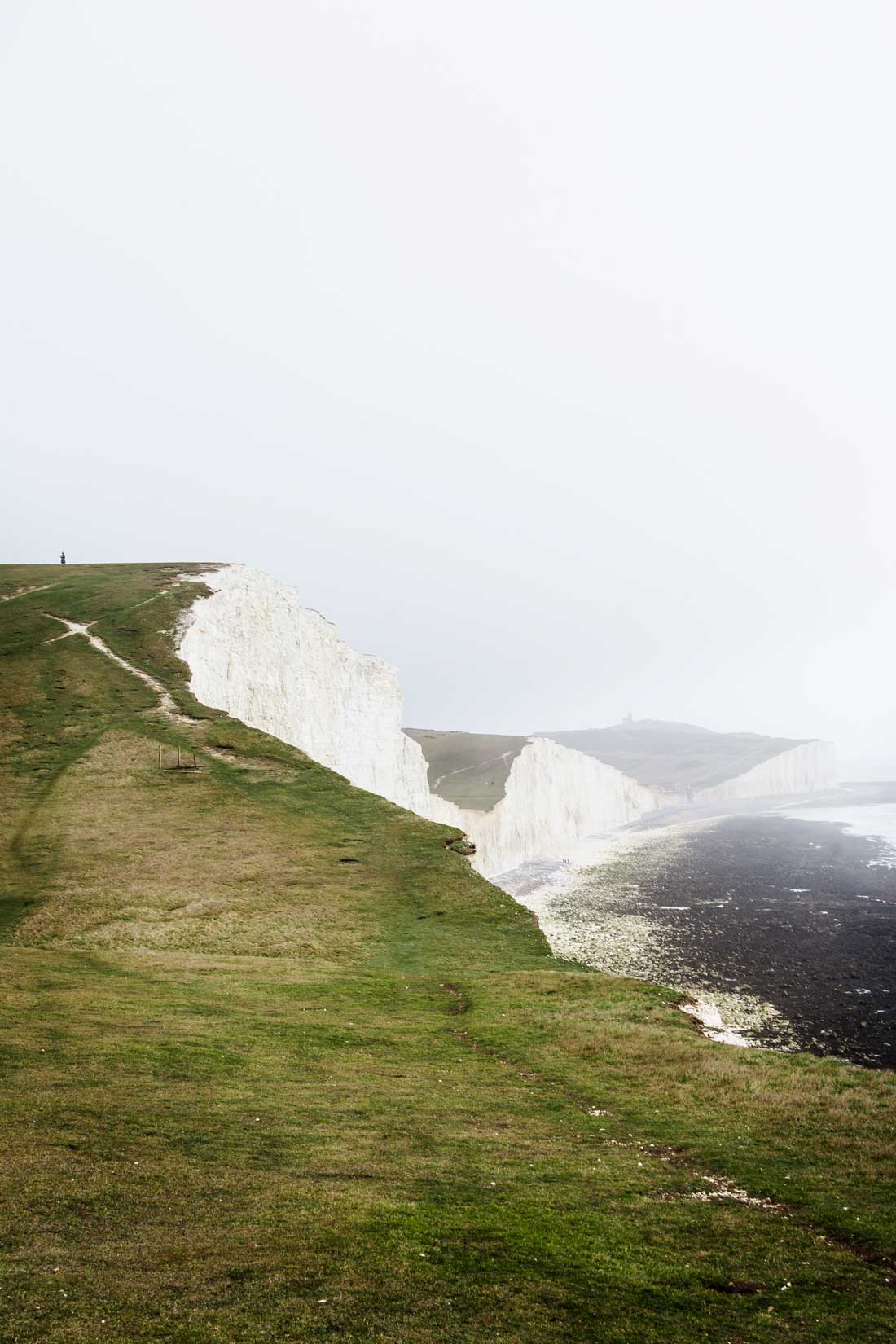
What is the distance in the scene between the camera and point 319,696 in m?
85.8

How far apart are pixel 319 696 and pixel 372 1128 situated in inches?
2819

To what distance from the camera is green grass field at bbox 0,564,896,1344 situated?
30.8 feet

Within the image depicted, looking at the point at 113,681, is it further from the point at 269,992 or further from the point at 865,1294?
the point at 865,1294

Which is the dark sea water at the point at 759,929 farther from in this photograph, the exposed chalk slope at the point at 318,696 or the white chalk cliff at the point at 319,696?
the white chalk cliff at the point at 319,696

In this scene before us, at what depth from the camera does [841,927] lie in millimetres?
61500

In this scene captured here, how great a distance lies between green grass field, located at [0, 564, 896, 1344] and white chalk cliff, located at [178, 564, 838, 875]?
104 ft

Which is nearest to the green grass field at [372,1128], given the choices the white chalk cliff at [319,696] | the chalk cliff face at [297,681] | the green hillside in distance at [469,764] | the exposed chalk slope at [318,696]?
the chalk cliff face at [297,681]

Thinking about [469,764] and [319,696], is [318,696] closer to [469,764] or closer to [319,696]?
[319,696]

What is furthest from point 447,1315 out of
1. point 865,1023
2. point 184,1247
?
point 865,1023

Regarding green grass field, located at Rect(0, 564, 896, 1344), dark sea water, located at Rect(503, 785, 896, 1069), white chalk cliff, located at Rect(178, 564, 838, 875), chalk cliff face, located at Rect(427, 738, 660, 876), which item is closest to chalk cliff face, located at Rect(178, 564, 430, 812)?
white chalk cliff, located at Rect(178, 564, 838, 875)

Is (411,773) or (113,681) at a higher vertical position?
(113,681)

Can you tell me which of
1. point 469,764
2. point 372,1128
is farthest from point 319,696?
point 372,1128

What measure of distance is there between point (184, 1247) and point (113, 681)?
56887 mm

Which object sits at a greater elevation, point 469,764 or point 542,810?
point 469,764
